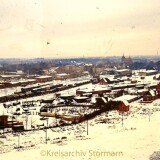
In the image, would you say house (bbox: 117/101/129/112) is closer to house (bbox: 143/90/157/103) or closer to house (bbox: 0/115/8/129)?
house (bbox: 143/90/157/103)

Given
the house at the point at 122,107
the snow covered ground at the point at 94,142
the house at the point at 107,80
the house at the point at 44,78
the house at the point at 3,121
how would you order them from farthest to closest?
1. the house at the point at 107,80
2. the house at the point at 44,78
3. the house at the point at 122,107
4. the house at the point at 3,121
5. the snow covered ground at the point at 94,142

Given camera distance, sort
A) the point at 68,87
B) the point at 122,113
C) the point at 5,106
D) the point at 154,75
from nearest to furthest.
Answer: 1. the point at 122,113
2. the point at 5,106
3. the point at 154,75
4. the point at 68,87

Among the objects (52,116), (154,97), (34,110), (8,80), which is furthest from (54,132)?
(8,80)

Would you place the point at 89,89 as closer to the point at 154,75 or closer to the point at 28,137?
the point at 154,75

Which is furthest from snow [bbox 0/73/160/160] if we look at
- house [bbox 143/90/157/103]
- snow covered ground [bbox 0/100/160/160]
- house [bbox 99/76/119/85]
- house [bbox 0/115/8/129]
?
house [bbox 99/76/119/85]

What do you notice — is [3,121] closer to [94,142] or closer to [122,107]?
[94,142]

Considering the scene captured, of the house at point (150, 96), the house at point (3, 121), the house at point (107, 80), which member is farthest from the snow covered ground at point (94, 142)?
the house at point (107, 80)

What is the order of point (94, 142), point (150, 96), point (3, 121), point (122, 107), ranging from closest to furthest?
1. point (94, 142)
2. point (3, 121)
3. point (122, 107)
4. point (150, 96)

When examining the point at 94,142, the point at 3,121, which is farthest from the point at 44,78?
the point at 94,142

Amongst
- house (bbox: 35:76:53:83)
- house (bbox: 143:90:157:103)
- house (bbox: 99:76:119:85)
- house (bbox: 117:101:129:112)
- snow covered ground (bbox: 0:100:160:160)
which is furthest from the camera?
house (bbox: 99:76:119:85)

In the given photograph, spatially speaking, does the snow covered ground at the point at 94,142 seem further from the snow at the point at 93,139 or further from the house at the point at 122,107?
the house at the point at 122,107

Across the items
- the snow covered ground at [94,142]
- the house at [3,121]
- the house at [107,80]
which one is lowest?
the snow covered ground at [94,142]
